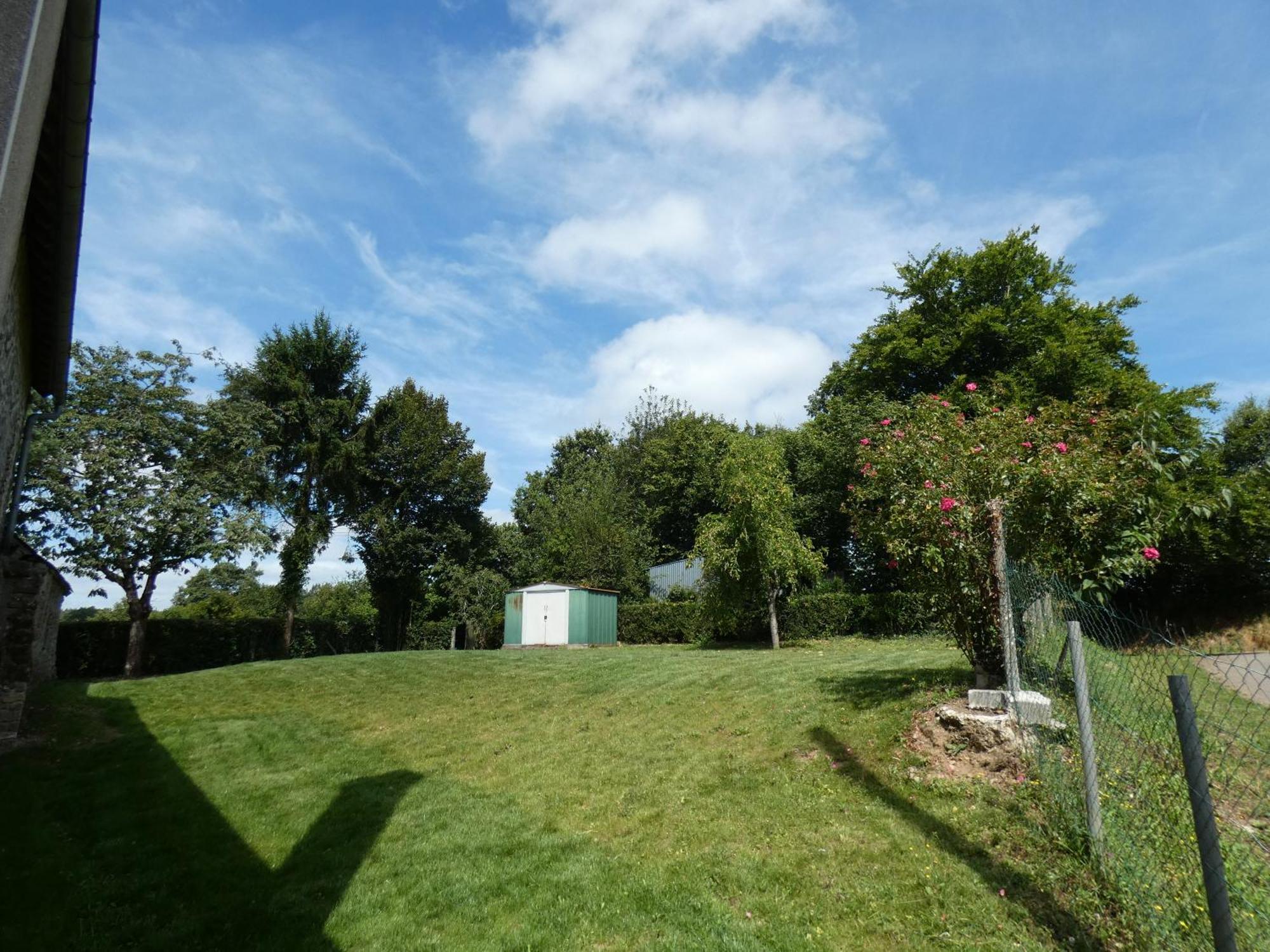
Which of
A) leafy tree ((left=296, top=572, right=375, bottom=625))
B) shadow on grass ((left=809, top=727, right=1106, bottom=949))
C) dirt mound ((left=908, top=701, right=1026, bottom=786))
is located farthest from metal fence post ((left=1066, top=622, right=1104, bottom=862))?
leafy tree ((left=296, top=572, right=375, bottom=625))

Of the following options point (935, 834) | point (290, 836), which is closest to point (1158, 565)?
point (935, 834)

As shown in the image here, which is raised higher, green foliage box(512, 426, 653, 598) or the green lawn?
green foliage box(512, 426, 653, 598)

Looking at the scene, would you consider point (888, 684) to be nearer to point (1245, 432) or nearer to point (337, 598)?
point (1245, 432)

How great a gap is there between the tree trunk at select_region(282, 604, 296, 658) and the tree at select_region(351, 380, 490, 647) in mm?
5771

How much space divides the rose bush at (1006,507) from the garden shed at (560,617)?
1846cm

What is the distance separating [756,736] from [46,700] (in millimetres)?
12519

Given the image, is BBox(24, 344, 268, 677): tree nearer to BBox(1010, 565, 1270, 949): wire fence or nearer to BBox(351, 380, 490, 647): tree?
BBox(351, 380, 490, 647): tree

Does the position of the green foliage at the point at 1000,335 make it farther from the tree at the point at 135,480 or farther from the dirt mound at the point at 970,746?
the tree at the point at 135,480

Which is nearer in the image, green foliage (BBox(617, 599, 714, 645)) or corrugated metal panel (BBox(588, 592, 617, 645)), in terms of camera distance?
green foliage (BBox(617, 599, 714, 645))

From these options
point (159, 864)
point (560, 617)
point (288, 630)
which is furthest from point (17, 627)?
point (560, 617)

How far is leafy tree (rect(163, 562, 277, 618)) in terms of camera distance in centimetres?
3391

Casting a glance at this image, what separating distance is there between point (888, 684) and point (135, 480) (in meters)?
19.0

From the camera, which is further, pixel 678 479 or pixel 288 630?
pixel 678 479

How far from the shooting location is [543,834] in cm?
571
